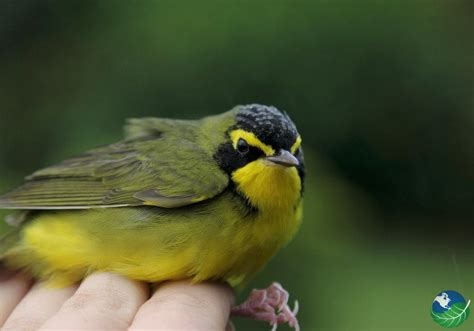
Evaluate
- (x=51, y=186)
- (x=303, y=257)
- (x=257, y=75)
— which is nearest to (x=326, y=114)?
(x=257, y=75)

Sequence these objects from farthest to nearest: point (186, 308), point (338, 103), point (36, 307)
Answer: point (338, 103), point (36, 307), point (186, 308)

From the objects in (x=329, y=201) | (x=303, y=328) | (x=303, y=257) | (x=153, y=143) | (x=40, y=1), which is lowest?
(x=303, y=328)

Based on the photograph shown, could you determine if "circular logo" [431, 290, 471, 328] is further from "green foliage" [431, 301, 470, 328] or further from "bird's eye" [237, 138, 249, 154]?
"bird's eye" [237, 138, 249, 154]

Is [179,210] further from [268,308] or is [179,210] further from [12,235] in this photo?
[12,235]

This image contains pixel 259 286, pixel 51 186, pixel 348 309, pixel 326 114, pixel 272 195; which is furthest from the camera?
pixel 326 114

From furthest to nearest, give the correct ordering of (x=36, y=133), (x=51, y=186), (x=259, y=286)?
1. (x=36, y=133)
2. (x=259, y=286)
3. (x=51, y=186)

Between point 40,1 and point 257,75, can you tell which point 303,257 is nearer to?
point 257,75

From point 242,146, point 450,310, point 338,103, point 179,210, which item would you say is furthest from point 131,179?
point 338,103

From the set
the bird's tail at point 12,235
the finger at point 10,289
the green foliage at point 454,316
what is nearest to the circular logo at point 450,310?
the green foliage at point 454,316
